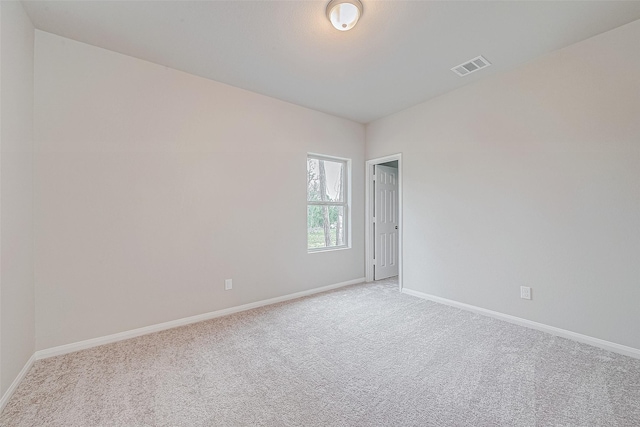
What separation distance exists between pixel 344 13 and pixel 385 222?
3.40 meters

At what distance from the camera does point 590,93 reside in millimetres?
2371

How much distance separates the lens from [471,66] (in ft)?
9.05

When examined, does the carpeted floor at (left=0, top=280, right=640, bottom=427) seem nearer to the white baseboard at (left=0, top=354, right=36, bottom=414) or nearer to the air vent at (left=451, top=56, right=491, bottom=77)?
the white baseboard at (left=0, top=354, right=36, bottom=414)

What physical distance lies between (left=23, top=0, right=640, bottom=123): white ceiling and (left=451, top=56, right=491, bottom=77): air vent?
63 millimetres

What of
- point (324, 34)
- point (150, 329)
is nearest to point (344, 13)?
point (324, 34)

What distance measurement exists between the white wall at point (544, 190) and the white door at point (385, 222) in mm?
979

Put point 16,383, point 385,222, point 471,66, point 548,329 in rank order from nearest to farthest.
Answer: point 16,383, point 548,329, point 471,66, point 385,222

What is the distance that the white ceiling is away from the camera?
77.6 inches

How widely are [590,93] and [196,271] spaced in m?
4.22

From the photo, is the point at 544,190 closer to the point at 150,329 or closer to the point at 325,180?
the point at 325,180

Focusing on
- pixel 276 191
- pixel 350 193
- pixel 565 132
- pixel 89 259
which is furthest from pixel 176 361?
pixel 565 132

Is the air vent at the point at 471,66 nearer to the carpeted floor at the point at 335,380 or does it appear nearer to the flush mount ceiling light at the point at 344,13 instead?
the flush mount ceiling light at the point at 344,13

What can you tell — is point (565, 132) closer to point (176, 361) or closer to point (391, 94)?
point (391, 94)

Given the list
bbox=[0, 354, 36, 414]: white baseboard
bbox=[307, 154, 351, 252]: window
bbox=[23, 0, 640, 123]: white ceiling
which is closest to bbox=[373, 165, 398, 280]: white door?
bbox=[307, 154, 351, 252]: window
